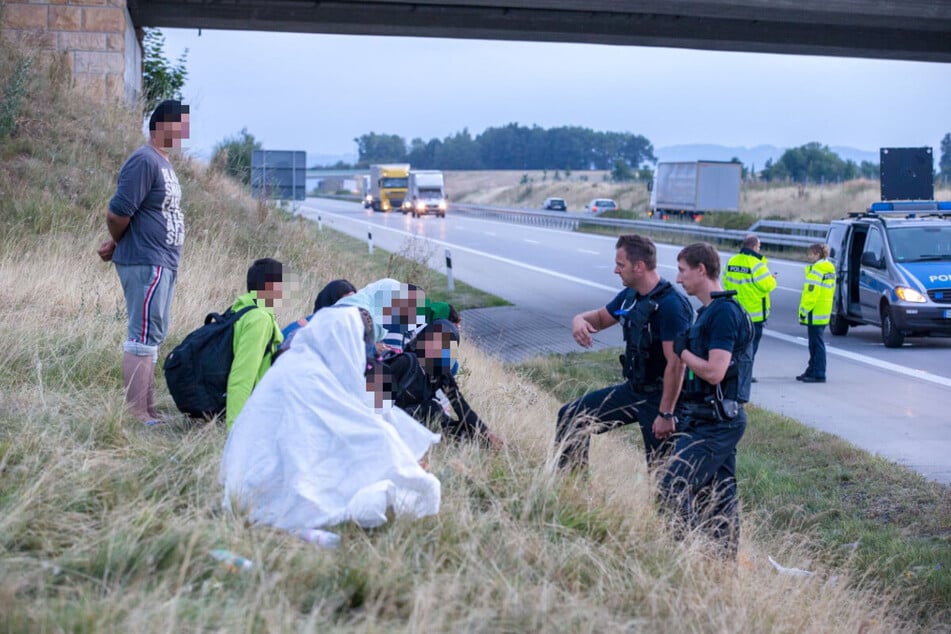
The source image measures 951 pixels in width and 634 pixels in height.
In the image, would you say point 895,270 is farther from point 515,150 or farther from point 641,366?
point 515,150

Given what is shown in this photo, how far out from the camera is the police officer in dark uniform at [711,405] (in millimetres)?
5918

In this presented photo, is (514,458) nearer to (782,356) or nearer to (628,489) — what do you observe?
(628,489)

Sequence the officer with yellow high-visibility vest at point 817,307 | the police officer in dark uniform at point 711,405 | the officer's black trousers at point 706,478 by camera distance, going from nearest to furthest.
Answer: the officer's black trousers at point 706,478 < the police officer in dark uniform at point 711,405 < the officer with yellow high-visibility vest at point 817,307

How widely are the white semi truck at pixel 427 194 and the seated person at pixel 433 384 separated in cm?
6447

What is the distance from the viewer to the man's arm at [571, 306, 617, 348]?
269 inches

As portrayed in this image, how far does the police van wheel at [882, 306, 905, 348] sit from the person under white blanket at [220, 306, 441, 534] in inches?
519

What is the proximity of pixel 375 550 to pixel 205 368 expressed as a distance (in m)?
2.26

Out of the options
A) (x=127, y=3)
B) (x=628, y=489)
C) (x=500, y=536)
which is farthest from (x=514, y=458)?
(x=127, y=3)

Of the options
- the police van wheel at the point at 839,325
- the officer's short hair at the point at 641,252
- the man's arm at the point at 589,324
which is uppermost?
the officer's short hair at the point at 641,252

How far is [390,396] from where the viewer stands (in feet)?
18.0

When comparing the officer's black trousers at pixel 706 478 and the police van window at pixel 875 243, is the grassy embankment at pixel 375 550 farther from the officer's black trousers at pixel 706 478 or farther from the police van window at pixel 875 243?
the police van window at pixel 875 243

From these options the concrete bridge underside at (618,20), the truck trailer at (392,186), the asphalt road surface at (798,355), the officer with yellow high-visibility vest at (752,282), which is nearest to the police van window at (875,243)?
the asphalt road surface at (798,355)

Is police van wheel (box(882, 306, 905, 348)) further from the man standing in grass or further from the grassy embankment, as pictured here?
the man standing in grass

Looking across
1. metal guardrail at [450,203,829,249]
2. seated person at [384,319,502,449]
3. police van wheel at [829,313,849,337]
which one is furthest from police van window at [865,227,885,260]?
metal guardrail at [450,203,829,249]
